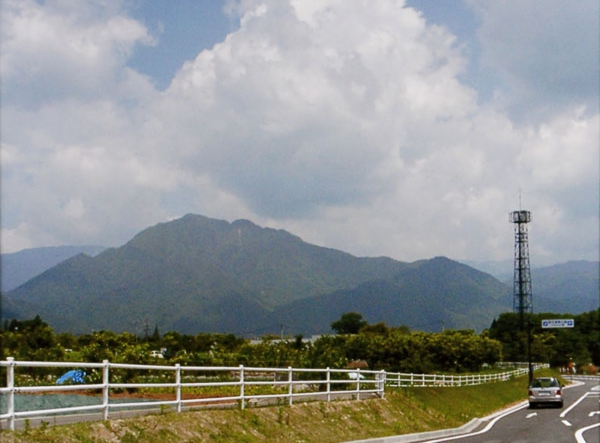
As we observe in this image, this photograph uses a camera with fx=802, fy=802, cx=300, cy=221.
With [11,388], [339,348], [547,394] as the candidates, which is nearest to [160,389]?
[11,388]

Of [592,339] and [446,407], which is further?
[592,339]

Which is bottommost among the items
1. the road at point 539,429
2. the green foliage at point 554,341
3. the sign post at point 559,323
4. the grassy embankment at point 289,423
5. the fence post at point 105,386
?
the green foliage at point 554,341

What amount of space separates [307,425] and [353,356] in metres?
87.5

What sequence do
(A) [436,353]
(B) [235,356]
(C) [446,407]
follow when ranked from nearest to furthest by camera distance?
(C) [446,407] < (B) [235,356] < (A) [436,353]

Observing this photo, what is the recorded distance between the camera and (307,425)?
796 inches

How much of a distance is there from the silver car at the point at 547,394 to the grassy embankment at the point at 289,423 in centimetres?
722

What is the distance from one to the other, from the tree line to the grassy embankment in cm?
1116

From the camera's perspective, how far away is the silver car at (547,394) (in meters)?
41.9

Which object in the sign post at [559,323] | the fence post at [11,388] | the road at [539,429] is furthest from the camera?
the sign post at [559,323]

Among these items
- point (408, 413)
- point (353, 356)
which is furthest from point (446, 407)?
point (353, 356)

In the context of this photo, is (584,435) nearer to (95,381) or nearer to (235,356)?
(95,381)

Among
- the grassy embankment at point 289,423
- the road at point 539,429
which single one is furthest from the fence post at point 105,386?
the road at point 539,429

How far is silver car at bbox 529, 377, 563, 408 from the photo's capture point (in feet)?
138

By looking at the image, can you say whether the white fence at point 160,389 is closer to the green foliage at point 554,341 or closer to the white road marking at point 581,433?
the white road marking at point 581,433
